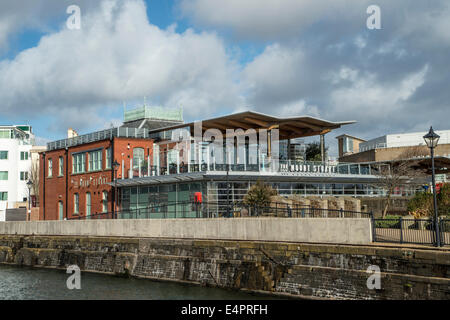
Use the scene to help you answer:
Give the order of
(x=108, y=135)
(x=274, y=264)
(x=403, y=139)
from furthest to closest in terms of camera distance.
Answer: (x=403, y=139) < (x=108, y=135) < (x=274, y=264)

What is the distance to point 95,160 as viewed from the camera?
138 feet

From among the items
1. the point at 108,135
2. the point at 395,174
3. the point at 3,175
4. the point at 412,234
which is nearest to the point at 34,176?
the point at 3,175

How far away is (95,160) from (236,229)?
23516mm

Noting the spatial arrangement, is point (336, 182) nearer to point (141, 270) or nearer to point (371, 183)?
point (371, 183)

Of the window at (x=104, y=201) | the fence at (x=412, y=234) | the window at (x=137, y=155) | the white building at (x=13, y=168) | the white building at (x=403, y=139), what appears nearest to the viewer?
the fence at (x=412, y=234)

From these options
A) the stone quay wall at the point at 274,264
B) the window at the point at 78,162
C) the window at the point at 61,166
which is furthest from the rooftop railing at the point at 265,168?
the window at the point at 61,166

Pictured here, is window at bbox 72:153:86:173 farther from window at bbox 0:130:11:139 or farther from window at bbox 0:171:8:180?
window at bbox 0:130:11:139

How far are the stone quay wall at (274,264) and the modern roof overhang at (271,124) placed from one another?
13.8 metres

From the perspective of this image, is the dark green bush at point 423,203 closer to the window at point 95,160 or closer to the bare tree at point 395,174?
the bare tree at point 395,174

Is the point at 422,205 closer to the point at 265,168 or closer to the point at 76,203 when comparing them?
the point at 265,168

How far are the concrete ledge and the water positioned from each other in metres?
2.39

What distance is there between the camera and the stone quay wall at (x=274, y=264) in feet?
50.0
